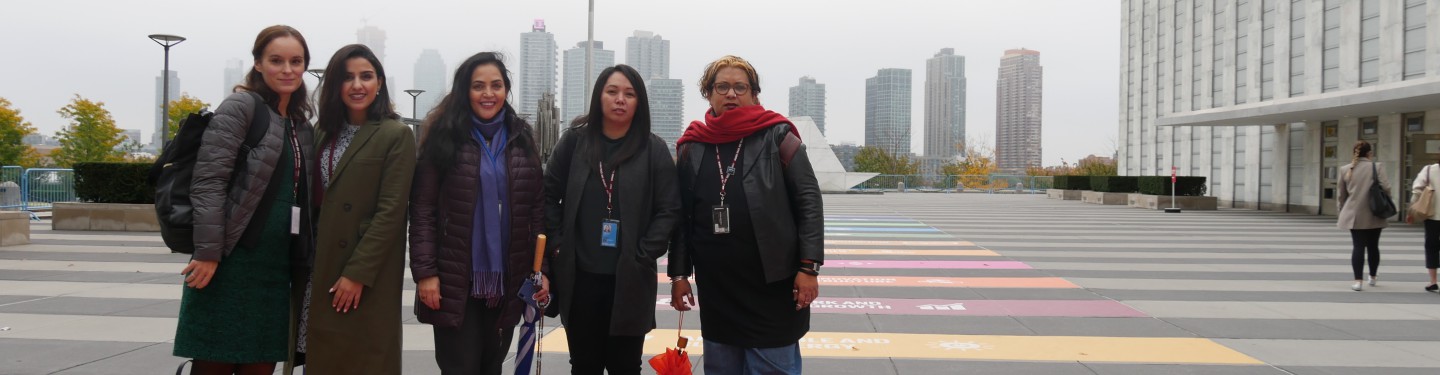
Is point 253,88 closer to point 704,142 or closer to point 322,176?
point 322,176

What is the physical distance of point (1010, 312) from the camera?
6.01 metres

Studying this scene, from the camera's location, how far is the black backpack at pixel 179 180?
2465 millimetres

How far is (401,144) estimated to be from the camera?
2.65 meters

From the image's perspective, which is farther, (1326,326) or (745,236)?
(1326,326)

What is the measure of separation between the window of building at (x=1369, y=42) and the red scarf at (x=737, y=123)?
20772 mm

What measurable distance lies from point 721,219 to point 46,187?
61.5 feet

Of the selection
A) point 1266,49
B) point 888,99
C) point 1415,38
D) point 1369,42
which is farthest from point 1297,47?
point 888,99

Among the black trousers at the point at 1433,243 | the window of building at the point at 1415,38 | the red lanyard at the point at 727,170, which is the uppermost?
the window of building at the point at 1415,38

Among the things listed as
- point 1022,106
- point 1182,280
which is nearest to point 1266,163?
point 1182,280

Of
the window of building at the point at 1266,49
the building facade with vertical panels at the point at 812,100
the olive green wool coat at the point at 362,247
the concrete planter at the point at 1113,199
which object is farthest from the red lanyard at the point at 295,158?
the building facade with vertical panels at the point at 812,100

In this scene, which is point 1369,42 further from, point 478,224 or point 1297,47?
point 478,224

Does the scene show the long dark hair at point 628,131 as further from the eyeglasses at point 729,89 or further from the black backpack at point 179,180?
the black backpack at point 179,180

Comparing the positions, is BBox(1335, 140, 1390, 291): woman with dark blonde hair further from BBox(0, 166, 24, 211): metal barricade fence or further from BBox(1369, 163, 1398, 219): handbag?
BBox(0, 166, 24, 211): metal barricade fence

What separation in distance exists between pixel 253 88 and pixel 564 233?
1105 millimetres
